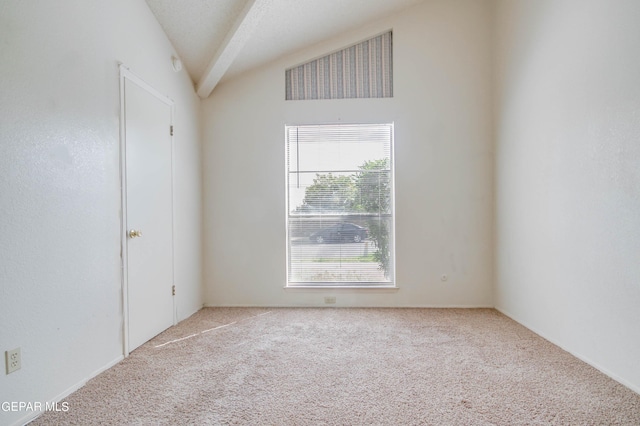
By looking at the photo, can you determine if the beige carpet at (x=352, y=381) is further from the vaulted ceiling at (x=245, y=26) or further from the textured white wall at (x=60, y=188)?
the vaulted ceiling at (x=245, y=26)

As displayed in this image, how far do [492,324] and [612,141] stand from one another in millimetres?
1892

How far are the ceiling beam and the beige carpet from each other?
Result: 2.58 metres

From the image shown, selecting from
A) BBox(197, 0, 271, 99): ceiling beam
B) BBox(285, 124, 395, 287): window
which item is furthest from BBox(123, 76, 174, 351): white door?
BBox(285, 124, 395, 287): window

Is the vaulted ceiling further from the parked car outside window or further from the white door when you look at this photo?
the parked car outside window

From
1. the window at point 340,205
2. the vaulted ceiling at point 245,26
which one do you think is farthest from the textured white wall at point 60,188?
the window at point 340,205

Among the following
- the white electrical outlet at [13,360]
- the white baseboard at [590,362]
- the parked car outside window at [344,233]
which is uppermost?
the parked car outside window at [344,233]

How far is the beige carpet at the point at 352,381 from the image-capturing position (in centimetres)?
184

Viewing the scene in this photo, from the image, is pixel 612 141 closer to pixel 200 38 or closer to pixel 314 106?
pixel 314 106

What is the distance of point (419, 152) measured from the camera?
3.95 meters

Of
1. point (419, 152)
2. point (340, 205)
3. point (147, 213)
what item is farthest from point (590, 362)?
point (147, 213)

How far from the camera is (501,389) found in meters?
2.10

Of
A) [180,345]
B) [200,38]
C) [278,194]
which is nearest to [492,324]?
[278,194]

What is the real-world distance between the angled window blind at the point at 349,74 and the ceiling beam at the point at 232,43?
2.68ft

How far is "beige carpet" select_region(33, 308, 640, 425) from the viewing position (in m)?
1.84
